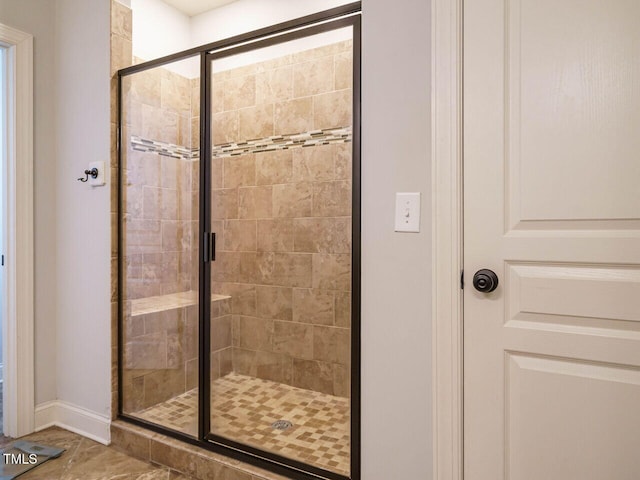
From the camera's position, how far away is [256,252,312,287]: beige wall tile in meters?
2.34

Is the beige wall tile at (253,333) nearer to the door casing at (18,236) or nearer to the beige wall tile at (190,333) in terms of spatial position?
the beige wall tile at (190,333)

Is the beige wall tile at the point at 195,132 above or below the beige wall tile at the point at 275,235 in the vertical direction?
above

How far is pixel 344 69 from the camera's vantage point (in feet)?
5.46

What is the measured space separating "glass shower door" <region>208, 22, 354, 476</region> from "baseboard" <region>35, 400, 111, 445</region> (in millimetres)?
684

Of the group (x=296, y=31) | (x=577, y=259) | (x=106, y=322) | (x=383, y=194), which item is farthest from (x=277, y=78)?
(x=577, y=259)

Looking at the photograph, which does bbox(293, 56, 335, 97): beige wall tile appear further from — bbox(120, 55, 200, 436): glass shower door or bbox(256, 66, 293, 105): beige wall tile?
bbox(120, 55, 200, 436): glass shower door

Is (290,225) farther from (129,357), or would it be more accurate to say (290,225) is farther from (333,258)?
(129,357)

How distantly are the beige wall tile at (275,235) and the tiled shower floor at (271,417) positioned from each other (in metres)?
0.74

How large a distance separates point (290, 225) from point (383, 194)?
1.06 m

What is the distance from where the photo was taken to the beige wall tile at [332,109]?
64.4 inches

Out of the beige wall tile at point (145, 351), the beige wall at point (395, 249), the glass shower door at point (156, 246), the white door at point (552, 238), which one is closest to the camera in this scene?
the white door at point (552, 238)

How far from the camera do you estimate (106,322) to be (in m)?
2.09

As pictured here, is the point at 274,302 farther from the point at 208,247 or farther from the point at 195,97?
the point at 195,97

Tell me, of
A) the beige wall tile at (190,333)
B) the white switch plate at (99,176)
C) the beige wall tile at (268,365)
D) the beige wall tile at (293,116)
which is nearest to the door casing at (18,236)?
the white switch plate at (99,176)
